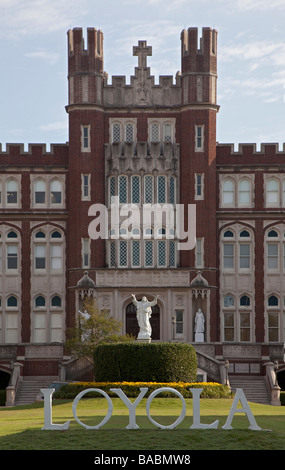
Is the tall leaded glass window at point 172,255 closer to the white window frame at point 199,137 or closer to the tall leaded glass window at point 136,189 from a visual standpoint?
the tall leaded glass window at point 136,189

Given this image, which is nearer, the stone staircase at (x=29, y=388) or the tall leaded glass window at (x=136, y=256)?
the stone staircase at (x=29, y=388)

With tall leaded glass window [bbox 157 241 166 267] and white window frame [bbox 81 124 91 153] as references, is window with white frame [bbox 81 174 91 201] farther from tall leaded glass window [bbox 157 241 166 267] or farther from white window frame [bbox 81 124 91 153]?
tall leaded glass window [bbox 157 241 166 267]

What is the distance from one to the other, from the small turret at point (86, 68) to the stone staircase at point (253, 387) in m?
20.2

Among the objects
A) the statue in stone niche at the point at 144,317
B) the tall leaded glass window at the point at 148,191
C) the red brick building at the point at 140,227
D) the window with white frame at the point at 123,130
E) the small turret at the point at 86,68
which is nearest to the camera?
the statue in stone niche at the point at 144,317

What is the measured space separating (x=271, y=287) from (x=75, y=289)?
12.9 meters

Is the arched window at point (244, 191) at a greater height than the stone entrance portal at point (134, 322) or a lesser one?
greater

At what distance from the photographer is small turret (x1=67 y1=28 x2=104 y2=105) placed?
229 ft

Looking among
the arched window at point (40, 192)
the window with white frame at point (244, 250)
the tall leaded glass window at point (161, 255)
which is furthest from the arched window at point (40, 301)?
the window with white frame at point (244, 250)

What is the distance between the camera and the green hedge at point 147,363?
176 feet

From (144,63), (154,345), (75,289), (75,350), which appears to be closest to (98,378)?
(154,345)

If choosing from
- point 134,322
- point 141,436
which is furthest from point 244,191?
point 141,436

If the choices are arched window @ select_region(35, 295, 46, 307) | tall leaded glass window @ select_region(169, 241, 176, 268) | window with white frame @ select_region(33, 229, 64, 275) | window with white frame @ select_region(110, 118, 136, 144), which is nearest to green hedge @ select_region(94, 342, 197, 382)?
tall leaded glass window @ select_region(169, 241, 176, 268)

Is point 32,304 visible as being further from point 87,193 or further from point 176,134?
point 176,134

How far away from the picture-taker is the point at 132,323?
69.8 metres
